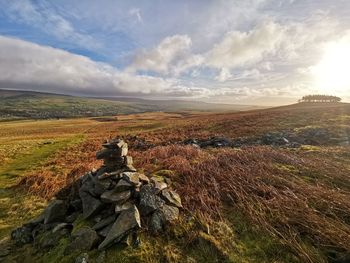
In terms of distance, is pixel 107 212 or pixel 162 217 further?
pixel 107 212

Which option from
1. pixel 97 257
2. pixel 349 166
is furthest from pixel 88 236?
pixel 349 166

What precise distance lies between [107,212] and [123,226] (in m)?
1.66

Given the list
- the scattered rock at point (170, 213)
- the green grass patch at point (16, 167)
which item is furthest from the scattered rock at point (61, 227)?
the green grass patch at point (16, 167)

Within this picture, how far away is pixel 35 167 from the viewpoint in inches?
975

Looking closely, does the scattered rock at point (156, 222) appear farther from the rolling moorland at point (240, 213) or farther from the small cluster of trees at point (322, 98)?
the small cluster of trees at point (322, 98)

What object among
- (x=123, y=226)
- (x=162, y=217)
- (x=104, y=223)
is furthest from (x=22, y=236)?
(x=162, y=217)

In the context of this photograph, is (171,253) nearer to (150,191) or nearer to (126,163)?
(150,191)

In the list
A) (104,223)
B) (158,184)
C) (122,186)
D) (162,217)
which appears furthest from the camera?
(158,184)

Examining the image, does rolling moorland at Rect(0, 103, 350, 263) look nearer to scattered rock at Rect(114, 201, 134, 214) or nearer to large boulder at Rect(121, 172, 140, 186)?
scattered rock at Rect(114, 201, 134, 214)

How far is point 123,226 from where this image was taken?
8445mm

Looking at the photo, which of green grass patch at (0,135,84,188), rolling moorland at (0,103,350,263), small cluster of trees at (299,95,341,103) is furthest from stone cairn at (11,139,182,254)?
small cluster of trees at (299,95,341,103)

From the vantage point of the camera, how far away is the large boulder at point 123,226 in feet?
26.9

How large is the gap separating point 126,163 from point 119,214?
141 inches

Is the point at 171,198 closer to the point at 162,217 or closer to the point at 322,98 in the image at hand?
the point at 162,217
